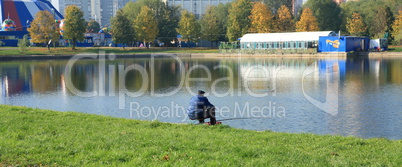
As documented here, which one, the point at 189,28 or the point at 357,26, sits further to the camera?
the point at 189,28

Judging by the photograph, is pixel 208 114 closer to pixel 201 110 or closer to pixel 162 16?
pixel 201 110

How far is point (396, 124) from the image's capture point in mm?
17484

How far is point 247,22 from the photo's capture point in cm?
10044

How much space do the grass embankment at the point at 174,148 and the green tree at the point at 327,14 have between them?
94.1m

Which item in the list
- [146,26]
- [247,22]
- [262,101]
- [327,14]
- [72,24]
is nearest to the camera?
[262,101]

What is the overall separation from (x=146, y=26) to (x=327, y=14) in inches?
1742

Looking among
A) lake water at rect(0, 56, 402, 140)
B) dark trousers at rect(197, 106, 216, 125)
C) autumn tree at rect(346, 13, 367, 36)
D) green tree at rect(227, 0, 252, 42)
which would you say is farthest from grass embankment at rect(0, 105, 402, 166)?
autumn tree at rect(346, 13, 367, 36)

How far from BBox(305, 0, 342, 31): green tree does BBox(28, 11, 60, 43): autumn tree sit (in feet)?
200

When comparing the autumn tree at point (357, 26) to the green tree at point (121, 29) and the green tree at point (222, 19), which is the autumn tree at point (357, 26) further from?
the green tree at point (121, 29)

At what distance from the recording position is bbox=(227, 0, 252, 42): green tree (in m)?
96.9

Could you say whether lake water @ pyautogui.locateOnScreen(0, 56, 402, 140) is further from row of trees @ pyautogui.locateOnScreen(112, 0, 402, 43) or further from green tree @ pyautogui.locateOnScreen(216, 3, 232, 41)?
green tree @ pyautogui.locateOnScreen(216, 3, 232, 41)

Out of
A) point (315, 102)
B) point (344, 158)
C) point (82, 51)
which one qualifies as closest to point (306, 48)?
point (82, 51)

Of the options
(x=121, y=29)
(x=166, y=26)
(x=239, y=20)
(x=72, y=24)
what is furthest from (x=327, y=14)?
(x=72, y=24)

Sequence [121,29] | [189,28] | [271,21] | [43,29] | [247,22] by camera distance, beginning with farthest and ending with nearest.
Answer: [189,28] < [247,22] < [271,21] < [121,29] < [43,29]
